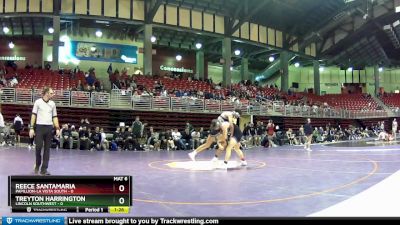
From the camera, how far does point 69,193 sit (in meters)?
3.18

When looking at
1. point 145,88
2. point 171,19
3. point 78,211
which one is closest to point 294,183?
point 78,211

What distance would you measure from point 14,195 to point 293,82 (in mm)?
48344

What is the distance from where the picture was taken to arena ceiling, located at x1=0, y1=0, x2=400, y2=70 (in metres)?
29.4

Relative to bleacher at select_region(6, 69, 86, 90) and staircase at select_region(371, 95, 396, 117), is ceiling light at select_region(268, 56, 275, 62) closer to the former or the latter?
staircase at select_region(371, 95, 396, 117)

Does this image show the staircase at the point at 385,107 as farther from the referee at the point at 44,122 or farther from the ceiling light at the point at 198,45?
the referee at the point at 44,122

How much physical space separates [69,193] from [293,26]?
118ft

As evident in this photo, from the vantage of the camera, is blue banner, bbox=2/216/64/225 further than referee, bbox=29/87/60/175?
No

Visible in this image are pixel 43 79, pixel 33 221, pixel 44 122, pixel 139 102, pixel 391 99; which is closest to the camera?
pixel 33 221

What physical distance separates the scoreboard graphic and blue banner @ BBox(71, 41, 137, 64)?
89.9 ft

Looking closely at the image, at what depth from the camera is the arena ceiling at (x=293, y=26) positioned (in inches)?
1158

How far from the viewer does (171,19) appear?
28969 mm

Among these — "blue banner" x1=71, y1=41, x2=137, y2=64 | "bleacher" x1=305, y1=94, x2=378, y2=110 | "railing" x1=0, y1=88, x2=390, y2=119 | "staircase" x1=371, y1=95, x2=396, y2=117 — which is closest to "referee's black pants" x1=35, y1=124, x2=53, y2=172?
"railing" x1=0, y1=88, x2=390, y2=119

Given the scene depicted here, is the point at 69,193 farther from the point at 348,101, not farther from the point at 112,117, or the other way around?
the point at 348,101

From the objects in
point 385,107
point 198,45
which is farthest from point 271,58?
point 385,107
